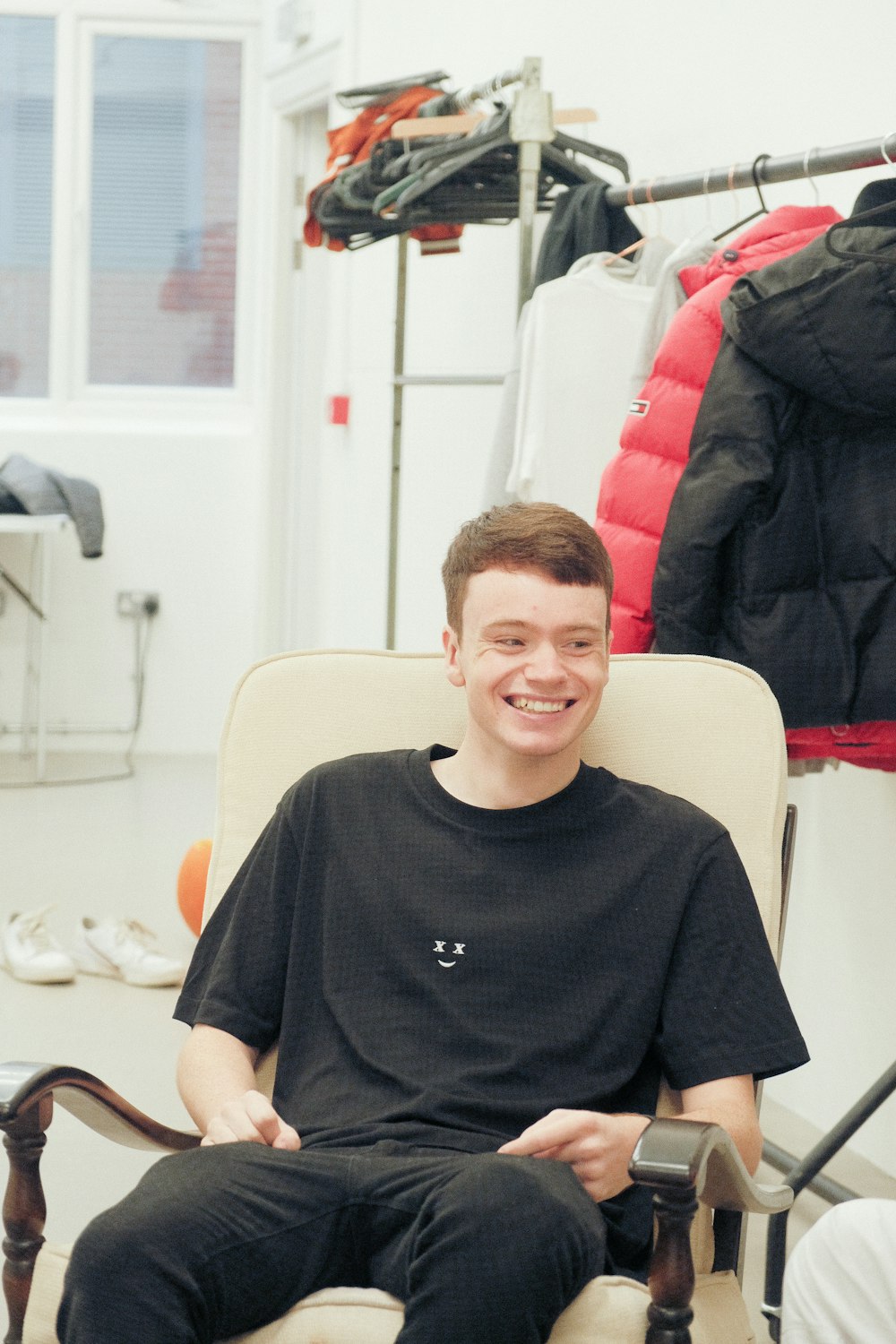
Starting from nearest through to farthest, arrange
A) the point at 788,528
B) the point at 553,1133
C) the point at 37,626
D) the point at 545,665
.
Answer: the point at 553,1133, the point at 545,665, the point at 788,528, the point at 37,626

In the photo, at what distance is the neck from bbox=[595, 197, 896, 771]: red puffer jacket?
63 cm

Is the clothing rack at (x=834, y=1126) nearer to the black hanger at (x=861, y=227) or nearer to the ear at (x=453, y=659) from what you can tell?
the black hanger at (x=861, y=227)

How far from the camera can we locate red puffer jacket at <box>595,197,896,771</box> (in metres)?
2.23

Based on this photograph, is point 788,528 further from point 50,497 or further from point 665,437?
point 50,497

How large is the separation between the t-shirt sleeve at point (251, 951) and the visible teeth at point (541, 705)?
0.28 meters

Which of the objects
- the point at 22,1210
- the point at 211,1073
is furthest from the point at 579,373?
the point at 22,1210

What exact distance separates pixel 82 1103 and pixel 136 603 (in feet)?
16.9

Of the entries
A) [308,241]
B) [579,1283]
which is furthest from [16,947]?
[579,1283]

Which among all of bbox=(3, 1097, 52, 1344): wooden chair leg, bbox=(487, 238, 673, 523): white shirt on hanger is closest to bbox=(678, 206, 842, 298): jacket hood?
bbox=(487, 238, 673, 523): white shirt on hanger

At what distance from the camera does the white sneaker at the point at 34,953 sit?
361cm

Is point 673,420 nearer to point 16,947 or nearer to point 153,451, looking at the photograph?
point 16,947

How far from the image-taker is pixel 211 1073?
158cm

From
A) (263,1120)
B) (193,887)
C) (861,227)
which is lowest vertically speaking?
(193,887)

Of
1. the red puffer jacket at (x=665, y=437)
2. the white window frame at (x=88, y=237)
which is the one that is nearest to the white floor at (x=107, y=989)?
the red puffer jacket at (x=665, y=437)
